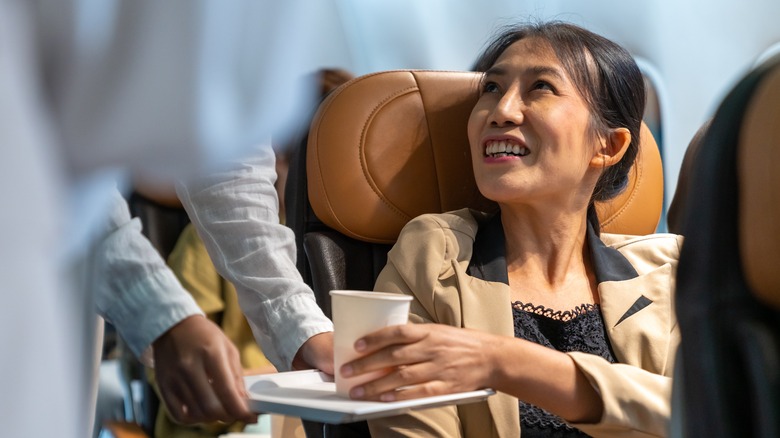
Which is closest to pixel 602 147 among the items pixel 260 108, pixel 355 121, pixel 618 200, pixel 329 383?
pixel 618 200

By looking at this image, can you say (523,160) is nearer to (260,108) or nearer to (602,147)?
(602,147)

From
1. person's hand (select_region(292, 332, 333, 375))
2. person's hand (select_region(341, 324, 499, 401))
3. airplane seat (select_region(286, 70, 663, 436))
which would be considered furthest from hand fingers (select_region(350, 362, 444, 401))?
airplane seat (select_region(286, 70, 663, 436))

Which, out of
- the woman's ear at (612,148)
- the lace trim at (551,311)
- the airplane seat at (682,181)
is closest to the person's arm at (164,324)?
the lace trim at (551,311)

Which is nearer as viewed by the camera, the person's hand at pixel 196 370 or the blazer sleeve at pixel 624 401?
the person's hand at pixel 196 370

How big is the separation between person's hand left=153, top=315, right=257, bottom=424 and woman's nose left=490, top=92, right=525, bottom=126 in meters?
1.10

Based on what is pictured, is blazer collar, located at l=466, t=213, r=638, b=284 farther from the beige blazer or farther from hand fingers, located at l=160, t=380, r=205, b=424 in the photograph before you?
hand fingers, located at l=160, t=380, r=205, b=424

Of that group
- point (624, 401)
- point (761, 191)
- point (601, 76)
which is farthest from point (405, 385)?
point (601, 76)

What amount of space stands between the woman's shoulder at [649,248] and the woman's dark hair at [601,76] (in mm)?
97

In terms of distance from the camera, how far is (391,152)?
1.72 m

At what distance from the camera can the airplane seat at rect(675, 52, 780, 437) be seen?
61 cm

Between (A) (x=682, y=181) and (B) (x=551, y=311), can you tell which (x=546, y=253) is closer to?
(B) (x=551, y=311)

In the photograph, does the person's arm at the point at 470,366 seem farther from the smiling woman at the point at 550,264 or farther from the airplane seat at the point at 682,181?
the airplane seat at the point at 682,181

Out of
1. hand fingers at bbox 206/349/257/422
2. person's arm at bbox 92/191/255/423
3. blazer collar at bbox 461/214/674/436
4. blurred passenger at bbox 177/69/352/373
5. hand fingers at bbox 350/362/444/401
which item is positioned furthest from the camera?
blazer collar at bbox 461/214/674/436

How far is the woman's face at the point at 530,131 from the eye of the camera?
5.52ft
